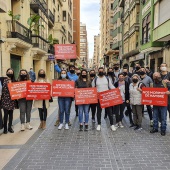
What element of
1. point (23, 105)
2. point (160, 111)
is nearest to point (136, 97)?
point (160, 111)

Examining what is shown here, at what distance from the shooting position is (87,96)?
6.52 meters

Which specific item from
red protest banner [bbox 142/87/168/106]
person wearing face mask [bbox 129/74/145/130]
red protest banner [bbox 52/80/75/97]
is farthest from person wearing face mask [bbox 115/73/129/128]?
red protest banner [bbox 52/80/75/97]

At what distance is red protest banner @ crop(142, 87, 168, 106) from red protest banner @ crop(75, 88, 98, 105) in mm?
1504

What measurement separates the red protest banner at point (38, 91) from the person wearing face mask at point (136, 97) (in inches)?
104

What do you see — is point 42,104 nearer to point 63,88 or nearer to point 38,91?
point 38,91

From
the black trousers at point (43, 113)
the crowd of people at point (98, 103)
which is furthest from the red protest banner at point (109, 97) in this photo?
the black trousers at point (43, 113)

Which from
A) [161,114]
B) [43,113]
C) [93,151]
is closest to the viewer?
[93,151]

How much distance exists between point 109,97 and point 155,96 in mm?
1375

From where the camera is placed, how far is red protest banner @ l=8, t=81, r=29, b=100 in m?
6.11

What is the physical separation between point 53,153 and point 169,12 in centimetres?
1355

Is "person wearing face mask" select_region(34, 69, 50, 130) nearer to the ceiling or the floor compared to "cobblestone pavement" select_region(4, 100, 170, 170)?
nearer to the ceiling

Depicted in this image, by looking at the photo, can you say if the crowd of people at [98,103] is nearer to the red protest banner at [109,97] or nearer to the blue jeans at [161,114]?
the blue jeans at [161,114]

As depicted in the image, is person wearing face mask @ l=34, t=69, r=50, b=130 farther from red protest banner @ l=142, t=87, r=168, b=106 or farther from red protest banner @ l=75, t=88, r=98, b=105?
red protest banner @ l=142, t=87, r=168, b=106

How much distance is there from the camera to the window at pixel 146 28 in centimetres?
1958
